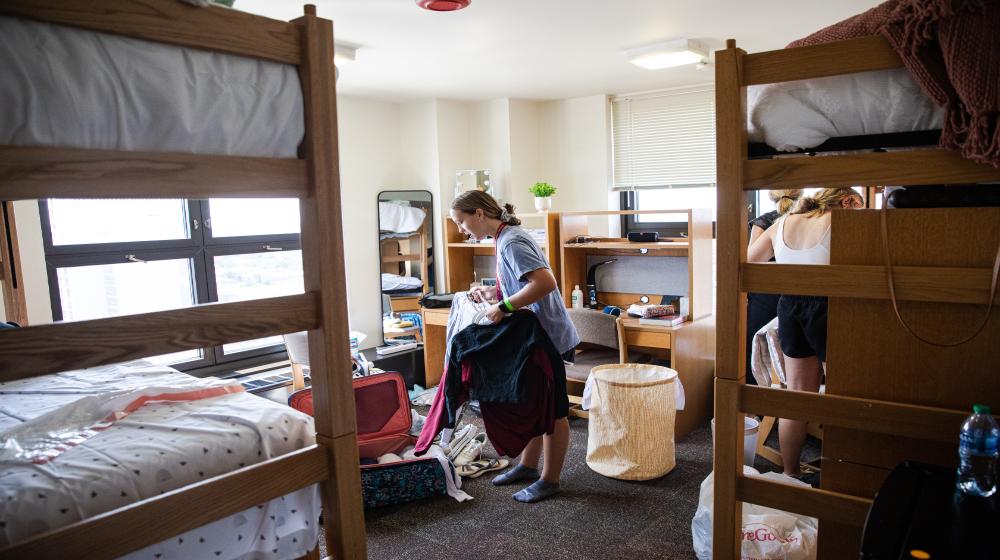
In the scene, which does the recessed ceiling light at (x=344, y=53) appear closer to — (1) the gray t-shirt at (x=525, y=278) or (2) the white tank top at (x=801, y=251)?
(1) the gray t-shirt at (x=525, y=278)

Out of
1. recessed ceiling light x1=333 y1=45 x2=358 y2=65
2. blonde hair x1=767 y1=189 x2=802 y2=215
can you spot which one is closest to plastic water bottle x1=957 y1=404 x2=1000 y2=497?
blonde hair x1=767 y1=189 x2=802 y2=215

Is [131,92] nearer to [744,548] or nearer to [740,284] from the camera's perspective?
[740,284]

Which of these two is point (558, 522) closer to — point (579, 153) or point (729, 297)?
point (729, 297)

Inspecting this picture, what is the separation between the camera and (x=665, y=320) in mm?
3799

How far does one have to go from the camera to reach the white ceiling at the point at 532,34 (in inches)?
117

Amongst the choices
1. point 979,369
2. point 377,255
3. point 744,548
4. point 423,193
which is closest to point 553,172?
point 423,193

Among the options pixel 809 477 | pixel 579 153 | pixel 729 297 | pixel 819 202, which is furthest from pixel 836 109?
pixel 579 153

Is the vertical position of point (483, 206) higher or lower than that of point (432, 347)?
higher

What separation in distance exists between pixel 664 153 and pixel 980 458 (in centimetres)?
408

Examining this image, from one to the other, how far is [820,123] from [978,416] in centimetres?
70

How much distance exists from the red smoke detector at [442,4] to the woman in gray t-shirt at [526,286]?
0.78 m

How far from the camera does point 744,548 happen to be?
7.11ft

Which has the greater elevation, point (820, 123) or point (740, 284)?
point (820, 123)

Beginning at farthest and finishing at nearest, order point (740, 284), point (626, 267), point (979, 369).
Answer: point (626, 267) → point (740, 284) → point (979, 369)
